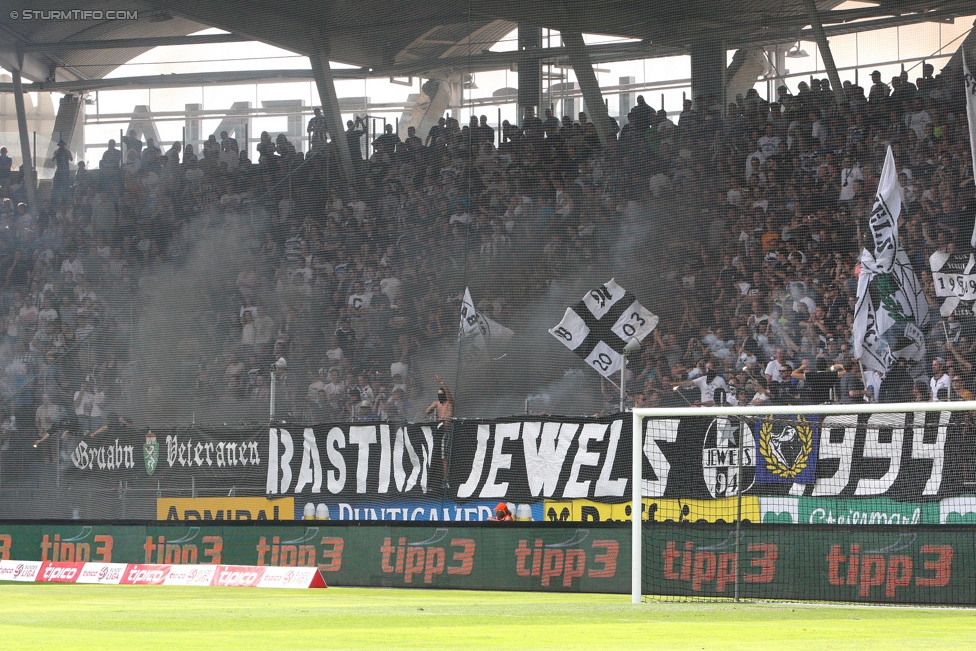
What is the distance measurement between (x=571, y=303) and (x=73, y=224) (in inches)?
378

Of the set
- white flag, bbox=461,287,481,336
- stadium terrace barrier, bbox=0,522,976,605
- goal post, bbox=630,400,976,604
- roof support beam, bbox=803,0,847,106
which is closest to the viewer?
goal post, bbox=630,400,976,604

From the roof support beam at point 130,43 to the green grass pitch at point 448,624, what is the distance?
1276cm

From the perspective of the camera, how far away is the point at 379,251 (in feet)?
64.7

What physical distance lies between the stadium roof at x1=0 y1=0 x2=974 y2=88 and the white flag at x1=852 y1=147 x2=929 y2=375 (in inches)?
151

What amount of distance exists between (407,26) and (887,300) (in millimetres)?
9848

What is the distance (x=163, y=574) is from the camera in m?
15.3

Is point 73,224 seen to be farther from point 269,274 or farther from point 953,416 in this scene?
point 953,416

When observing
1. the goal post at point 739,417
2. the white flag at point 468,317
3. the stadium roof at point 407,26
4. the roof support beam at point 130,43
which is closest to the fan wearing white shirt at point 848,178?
the stadium roof at point 407,26

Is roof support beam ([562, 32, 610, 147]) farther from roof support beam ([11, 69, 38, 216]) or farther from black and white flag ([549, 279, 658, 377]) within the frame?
roof support beam ([11, 69, 38, 216])

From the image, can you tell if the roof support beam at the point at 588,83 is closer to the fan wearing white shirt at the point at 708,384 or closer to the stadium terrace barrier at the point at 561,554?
the fan wearing white shirt at the point at 708,384

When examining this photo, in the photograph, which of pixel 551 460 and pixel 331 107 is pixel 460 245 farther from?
pixel 551 460

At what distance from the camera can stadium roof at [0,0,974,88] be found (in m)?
18.4

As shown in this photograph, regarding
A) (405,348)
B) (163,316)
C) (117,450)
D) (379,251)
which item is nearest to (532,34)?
(379,251)

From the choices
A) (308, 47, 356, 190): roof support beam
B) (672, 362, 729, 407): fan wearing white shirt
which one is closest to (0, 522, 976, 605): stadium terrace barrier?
(672, 362, 729, 407): fan wearing white shirt
